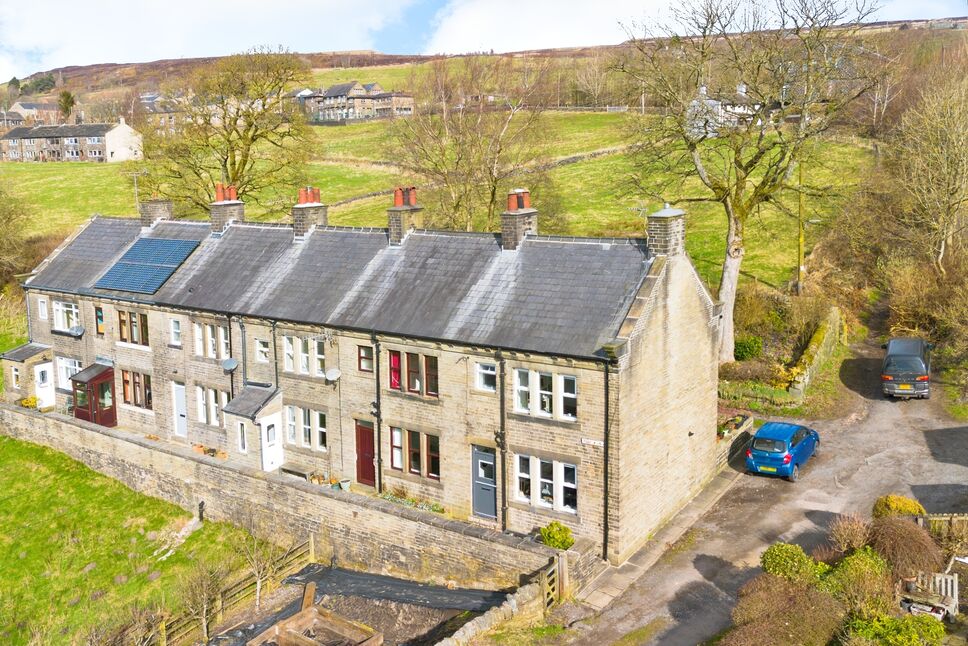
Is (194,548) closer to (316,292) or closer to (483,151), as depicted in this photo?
(316,292)

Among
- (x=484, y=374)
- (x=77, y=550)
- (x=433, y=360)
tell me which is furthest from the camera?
(x=77, y=550)

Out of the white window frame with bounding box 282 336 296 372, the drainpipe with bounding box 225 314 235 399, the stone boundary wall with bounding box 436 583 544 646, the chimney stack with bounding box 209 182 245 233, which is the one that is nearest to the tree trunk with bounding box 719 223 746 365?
the white window frame with bounding box 282 336 296 372

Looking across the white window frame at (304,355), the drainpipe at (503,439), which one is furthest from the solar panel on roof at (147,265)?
the drainpipe at (503,439)

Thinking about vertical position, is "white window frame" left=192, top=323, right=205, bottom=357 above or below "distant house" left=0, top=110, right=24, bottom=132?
below

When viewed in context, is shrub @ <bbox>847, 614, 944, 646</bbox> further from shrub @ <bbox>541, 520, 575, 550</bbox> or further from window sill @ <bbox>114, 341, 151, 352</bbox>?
window sill @ <bbox>114, 341, 151, 352</bbox>

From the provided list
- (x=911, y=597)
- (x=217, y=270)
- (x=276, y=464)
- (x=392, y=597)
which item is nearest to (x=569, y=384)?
(x=392, y=597)

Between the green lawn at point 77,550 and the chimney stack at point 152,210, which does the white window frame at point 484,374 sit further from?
the chimney stack at point 152,210

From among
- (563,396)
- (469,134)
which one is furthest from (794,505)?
(469,134)

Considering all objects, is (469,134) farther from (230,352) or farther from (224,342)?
(230,352)
